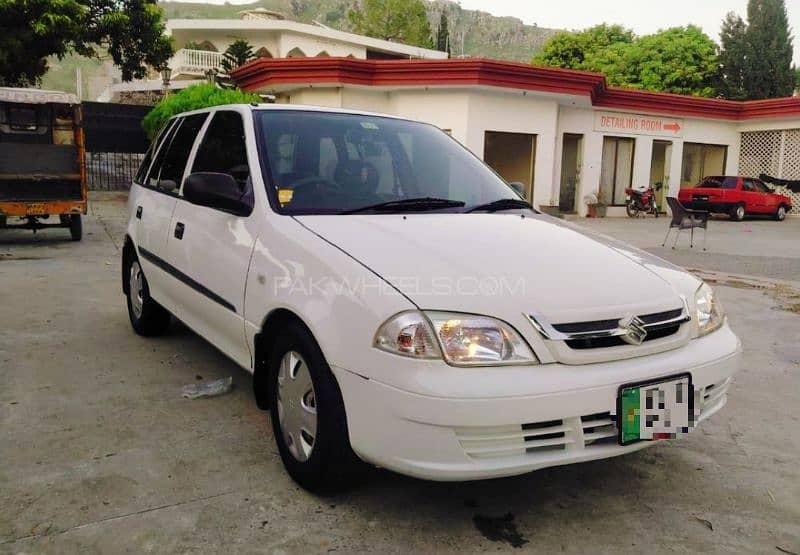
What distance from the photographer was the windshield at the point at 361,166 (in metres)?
3.28

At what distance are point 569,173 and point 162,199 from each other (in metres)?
18.7

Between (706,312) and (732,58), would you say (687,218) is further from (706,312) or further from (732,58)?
(732,58)

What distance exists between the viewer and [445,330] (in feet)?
7.56

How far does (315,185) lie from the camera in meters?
3.31

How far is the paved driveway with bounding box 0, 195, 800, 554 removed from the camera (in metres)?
2.49

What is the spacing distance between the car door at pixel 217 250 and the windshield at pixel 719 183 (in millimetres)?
21223

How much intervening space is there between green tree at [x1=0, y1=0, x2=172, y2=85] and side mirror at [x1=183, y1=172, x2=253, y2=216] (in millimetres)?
17913

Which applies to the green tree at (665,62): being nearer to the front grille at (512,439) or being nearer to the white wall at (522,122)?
the white wall at (522,122)

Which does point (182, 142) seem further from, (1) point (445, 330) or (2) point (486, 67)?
(2) point (486, 67)

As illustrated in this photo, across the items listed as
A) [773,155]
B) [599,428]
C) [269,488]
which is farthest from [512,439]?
[773,155]

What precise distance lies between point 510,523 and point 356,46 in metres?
42.0

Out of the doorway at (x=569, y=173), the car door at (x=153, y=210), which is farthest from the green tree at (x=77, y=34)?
the car door at (x=153, y=210)

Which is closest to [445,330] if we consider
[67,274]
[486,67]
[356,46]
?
[67,274]

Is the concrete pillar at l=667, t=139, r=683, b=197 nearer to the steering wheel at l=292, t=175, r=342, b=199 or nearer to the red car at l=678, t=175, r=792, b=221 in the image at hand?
the red car at l=678, t=175, r=792, b=221
